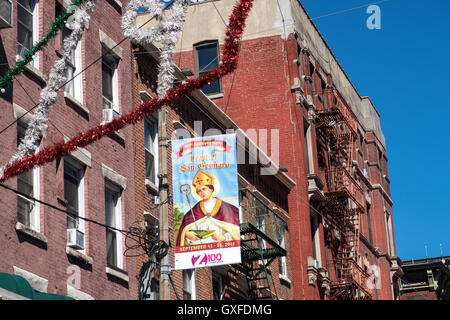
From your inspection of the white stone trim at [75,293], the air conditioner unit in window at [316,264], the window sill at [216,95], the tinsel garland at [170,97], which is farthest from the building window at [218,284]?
the tinsel garland at [170,97]

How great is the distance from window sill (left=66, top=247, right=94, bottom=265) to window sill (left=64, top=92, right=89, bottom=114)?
344 cm

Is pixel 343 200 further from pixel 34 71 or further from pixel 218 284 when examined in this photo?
pixel 34 71

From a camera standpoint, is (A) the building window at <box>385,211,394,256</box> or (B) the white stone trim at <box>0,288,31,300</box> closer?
(B) the white stone trim at <box>0,288,31,300</box>

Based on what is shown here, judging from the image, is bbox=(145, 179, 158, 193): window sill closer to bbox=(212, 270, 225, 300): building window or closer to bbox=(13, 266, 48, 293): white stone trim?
bbox=(212, 270, 225, 300): building window

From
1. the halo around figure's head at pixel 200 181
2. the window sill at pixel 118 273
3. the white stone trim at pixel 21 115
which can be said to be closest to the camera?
the white stone trim at pixel 21 115

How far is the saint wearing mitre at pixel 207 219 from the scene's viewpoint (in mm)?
23438

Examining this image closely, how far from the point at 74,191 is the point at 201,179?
3143mm

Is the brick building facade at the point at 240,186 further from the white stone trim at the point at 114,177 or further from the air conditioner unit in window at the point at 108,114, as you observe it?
the air conditioner unit in window at the point at 108,114

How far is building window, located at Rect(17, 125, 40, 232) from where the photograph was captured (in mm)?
19969

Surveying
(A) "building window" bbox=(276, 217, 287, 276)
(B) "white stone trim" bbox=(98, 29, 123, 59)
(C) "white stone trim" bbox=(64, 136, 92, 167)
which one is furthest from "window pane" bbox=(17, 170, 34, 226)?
(A) "building window" bbox=(276, 217, 287, 276)
